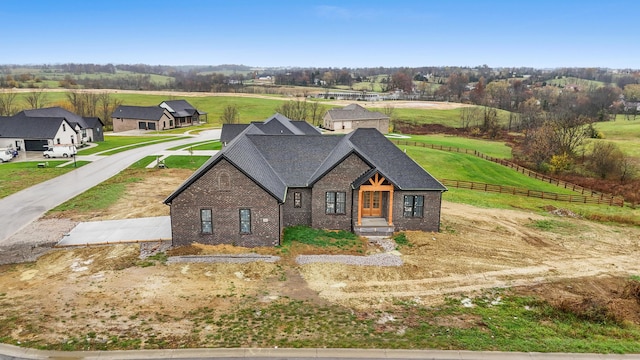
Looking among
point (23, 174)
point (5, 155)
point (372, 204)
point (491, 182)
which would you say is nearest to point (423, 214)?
point (372, 204)

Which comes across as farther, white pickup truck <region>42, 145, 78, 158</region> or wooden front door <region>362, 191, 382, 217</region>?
white pickup truck <region>42, 145, 78, 158</region>

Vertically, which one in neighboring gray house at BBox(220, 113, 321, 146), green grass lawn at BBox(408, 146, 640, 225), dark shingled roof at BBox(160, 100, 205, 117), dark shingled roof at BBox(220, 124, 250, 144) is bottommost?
green grass lawn at BBox(408, 146, 640, 225)

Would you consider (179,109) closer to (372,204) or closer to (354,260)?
(372,204)

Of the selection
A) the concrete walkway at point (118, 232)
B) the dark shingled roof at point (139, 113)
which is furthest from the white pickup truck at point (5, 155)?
the dark shingled roof at point (139, 113)

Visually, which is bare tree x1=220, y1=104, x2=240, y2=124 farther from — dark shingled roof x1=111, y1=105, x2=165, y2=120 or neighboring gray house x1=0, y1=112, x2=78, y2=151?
neighboring gray house x1=0, y1=112, x2=78, y2=151

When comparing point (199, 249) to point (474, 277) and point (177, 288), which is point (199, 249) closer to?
Result: point (177, 288)

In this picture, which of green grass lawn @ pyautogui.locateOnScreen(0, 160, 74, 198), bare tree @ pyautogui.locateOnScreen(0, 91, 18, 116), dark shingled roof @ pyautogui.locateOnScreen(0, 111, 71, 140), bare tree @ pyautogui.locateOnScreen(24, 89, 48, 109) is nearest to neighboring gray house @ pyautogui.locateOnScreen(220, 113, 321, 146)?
green grass lawn @ pyautogui.locateOnScreen(0, 160, 74, 198)

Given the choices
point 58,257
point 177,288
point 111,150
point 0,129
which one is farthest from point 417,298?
point 0,129
